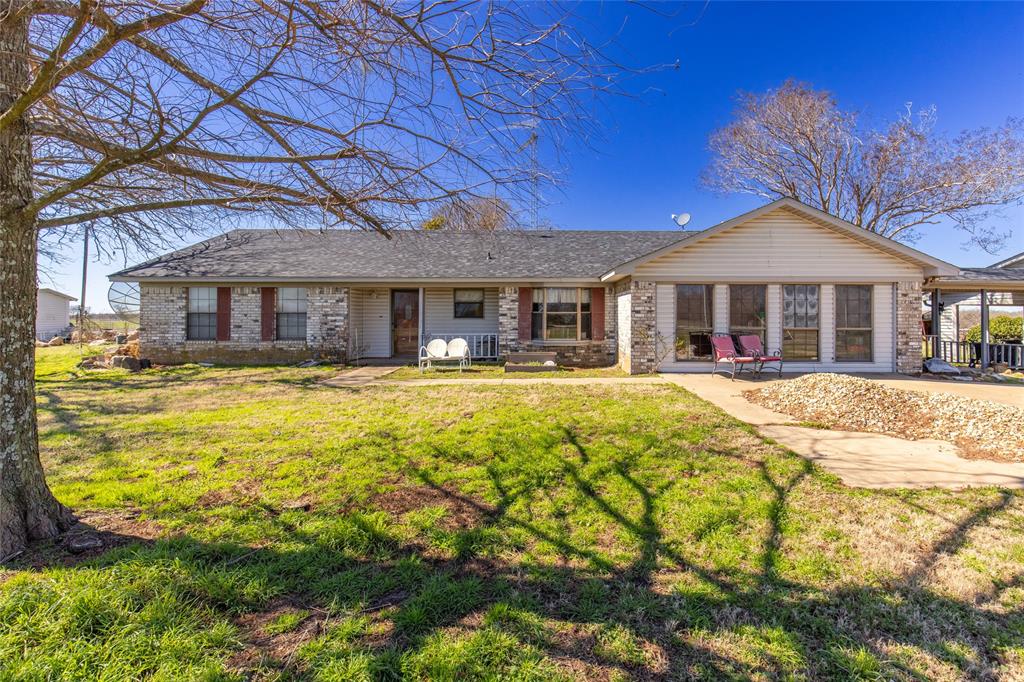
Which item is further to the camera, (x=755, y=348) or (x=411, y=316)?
(x=411, y=316)

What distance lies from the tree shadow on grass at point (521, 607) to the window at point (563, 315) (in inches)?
396

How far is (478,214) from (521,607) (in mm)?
2513

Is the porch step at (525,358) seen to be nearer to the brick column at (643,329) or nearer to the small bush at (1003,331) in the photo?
the brick column at (643,329)

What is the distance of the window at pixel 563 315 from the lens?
42.7ft

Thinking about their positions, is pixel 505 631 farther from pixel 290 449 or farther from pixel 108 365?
pixel 108 365

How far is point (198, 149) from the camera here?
2.85 metres

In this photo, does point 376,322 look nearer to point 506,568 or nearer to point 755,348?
point 755,348

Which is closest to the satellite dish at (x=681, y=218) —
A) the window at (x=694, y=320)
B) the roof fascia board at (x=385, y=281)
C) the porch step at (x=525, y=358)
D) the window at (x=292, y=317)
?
the roof fascia board at (x=385, y=281)

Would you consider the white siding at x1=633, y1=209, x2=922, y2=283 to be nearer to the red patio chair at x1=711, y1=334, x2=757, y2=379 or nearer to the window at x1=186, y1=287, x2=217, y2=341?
the red patio chair at x1=711, y1=334, x2=757, y2=379

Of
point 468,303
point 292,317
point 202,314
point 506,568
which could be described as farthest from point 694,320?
point 202,314

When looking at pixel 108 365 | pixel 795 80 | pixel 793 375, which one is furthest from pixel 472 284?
pixel 795 80

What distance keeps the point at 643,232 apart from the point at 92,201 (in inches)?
646

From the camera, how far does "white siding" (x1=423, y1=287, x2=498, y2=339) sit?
45.6 ft

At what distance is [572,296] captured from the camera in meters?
13.0
